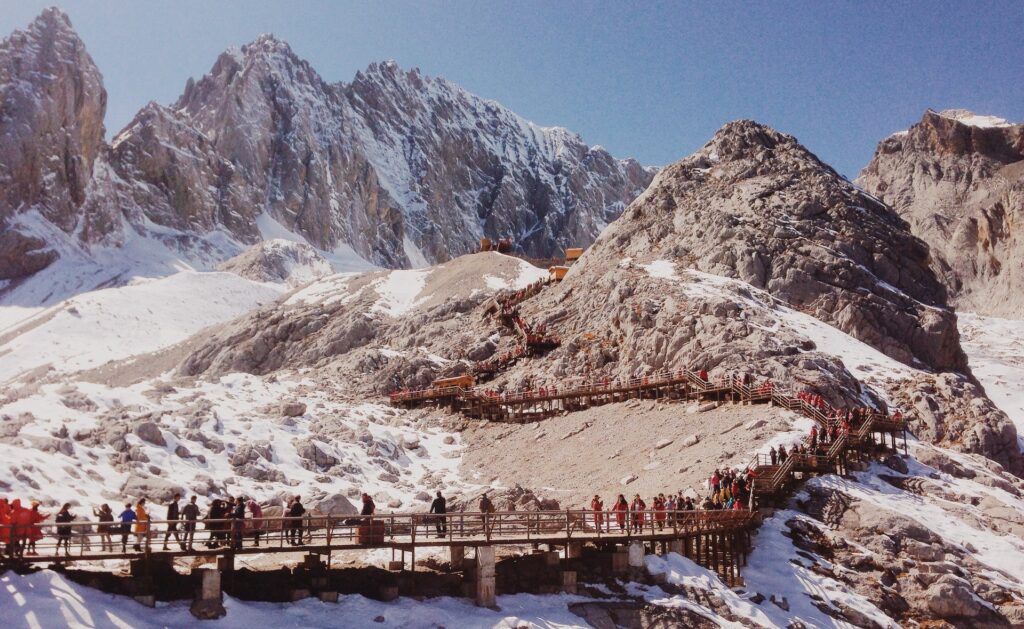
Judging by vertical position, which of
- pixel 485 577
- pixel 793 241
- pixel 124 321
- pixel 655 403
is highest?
pixel 793 241

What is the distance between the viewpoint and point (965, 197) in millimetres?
174375

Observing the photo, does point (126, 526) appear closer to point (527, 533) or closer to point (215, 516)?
point (215, 516)

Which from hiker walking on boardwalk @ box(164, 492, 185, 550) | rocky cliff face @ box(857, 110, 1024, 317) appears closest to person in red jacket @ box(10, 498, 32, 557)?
hiker walking on boardwalk @ box(164, 492, 185, 550)

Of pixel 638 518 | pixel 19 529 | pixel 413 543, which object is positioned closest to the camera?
pixel 19 529

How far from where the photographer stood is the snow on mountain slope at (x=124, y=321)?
96.8 metres

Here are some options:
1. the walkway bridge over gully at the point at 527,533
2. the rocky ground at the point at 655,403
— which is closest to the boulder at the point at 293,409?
the rocky ground at the point at 655,403

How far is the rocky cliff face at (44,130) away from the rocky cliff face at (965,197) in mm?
147913

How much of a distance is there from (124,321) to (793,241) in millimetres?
76733

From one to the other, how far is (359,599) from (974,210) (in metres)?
171

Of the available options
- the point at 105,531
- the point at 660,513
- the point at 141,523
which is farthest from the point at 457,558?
the point at 105,531

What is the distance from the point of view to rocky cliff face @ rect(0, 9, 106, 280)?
15375 centimetres

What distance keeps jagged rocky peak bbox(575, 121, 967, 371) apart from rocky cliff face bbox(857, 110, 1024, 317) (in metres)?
80.3

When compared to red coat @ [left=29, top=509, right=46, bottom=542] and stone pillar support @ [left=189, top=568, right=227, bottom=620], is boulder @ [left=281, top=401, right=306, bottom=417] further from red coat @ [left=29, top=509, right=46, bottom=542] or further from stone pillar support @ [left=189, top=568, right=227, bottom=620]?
red coat @ [left=29, top=509, right=46, bottom=542]

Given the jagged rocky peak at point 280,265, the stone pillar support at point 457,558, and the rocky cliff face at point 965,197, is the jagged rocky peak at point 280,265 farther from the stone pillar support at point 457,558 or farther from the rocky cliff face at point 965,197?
the stone pillar support at point 457,558
